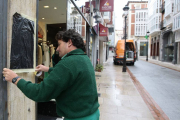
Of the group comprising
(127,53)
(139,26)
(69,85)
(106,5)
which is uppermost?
(139,26)

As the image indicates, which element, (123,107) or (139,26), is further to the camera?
(139,26)

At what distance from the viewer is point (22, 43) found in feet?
6.80

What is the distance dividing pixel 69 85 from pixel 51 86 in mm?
169

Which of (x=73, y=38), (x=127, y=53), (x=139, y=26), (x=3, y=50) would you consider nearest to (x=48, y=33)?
(x=3, y=50)

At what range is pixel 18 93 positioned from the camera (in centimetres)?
209

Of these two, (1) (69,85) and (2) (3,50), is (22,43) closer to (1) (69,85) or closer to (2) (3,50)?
(2) (3,50)

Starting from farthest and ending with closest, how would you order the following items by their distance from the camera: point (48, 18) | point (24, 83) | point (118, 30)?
point (118, 30)
point (48, 18)
point (24, 83)

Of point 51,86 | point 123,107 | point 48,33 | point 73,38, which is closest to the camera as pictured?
point 51,86

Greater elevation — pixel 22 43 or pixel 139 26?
pixel 139 26

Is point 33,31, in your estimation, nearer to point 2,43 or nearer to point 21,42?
point 21,42

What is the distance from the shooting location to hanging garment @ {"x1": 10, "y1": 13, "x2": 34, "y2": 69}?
6.37ft

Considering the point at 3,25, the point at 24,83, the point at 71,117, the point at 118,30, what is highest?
the point at 118,30

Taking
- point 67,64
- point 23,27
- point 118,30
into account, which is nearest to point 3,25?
point 23,27

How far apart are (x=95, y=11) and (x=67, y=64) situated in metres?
11.7
